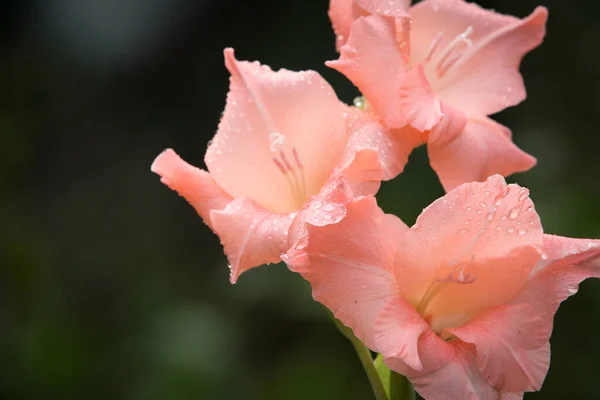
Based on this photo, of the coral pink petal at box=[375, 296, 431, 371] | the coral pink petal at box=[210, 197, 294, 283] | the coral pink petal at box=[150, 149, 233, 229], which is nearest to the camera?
the coral pink petal at box=[375, 296, 431, 371]

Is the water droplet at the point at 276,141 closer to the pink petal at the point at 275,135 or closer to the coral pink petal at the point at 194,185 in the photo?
the pink petal at the point at 275,135

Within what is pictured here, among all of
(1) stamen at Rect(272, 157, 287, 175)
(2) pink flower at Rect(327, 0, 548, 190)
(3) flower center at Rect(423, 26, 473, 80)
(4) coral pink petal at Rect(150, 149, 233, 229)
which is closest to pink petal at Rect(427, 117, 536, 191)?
(2) pink flower at Rect(327, 0, 548, 190)

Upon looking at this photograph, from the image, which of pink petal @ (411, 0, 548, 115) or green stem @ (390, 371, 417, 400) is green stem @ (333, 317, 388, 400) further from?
pink petal @ (411, 0, 548, 115)

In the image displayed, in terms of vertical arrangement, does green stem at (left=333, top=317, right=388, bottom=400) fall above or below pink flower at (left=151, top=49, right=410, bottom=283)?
below

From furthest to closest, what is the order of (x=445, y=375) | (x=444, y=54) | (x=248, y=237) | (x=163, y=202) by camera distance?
(x=163, y=202) → (x=444, y=54) → (x=248, y=237) → (x=445, y=375)

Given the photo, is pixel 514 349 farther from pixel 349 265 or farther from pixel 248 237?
pixel 248 237

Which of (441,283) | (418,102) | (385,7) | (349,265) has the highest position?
(385,7)

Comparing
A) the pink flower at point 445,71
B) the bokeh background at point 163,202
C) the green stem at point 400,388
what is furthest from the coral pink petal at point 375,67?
the bokeh background at point 163,202

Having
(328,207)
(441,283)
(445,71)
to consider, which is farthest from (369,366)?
(445,71)
